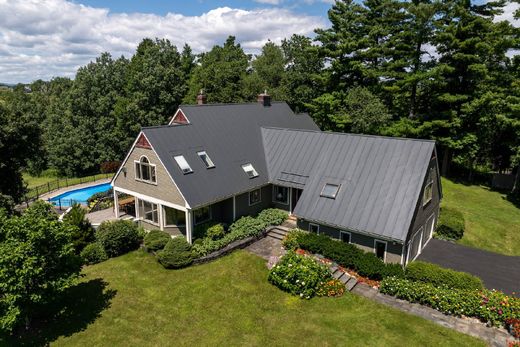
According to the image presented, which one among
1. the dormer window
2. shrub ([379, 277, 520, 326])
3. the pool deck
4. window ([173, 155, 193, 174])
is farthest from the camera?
the pool deck

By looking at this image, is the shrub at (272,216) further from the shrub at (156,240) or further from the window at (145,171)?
the window at (145,171)

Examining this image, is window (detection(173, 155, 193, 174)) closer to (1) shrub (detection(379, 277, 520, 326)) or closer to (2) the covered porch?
(2) the covered porch

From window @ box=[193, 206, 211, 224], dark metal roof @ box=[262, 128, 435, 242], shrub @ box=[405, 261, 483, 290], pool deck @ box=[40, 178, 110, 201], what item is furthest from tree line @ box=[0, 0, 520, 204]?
shrub @ box=[405, 261, 483, 290]

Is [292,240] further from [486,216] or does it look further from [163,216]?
[486,216]

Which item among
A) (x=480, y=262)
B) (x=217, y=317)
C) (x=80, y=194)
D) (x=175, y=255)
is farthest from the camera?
(x=80, y=194)

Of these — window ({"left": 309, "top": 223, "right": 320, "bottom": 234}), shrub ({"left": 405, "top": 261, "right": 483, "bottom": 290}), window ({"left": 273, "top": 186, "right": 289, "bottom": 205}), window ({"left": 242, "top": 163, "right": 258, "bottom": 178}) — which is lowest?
shrub ({"left": 405, "top": 261, "right": 483, "bottom": 290})

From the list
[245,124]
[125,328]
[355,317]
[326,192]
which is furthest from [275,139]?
[125,328]

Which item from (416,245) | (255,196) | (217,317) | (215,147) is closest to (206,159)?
(215,147)
